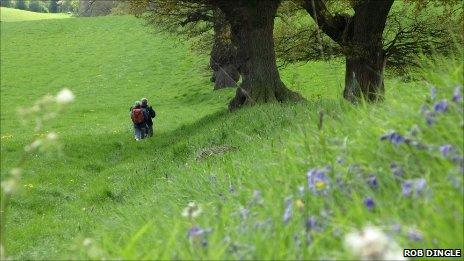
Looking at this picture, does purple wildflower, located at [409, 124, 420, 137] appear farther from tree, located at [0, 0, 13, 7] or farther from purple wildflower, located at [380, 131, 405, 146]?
tree, located at [0, 0, 13, 7]

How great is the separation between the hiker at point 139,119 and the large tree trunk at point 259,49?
5.81 metres

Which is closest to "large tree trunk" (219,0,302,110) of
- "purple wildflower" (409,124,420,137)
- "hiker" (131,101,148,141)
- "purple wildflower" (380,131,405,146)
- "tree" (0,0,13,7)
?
"hiker" (131,101,148,141)

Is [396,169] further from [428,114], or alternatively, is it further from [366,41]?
[366,41]

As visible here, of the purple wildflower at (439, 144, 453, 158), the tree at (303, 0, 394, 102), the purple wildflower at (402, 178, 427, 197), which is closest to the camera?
the purple wildflower at (402, 178, 427, 197)

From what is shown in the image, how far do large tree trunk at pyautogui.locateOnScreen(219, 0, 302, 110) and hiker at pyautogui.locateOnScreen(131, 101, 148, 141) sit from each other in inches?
229

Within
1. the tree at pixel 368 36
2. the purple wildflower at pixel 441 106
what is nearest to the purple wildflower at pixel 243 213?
the purple wildflower at pixel 441 106

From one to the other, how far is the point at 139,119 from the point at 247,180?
1919 cm

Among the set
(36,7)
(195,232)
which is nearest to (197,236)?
(195,232)

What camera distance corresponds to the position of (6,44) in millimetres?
65938

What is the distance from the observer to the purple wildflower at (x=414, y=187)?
2.91 meters

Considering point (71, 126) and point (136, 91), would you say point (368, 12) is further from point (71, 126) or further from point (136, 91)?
point (136, 91)

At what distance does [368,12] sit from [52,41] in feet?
186

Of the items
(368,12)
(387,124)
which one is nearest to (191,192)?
(387,124)

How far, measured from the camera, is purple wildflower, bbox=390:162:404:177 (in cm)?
341
